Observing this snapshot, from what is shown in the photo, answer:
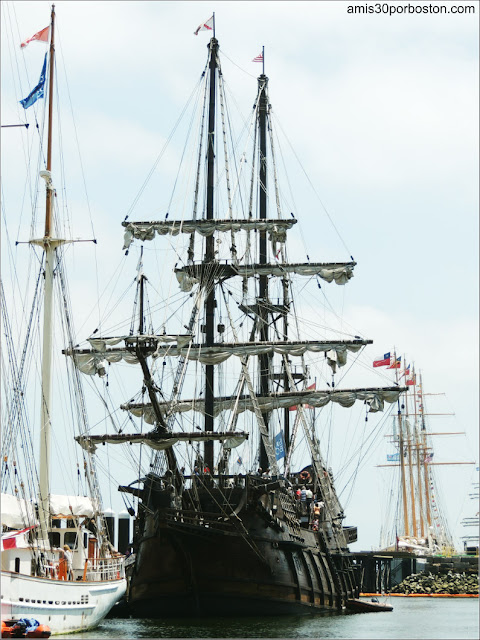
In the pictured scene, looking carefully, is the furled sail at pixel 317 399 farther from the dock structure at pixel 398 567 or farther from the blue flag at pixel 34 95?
the dock structure at pixel 398 567

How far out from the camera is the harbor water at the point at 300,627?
37000 mm

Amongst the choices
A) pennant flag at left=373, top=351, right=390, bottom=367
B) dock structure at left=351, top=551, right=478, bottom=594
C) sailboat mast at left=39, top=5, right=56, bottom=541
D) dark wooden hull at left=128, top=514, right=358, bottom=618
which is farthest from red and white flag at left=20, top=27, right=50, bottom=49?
dock structure at left=351, top=551, right=478, bottom=594

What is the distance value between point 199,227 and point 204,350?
6461mm

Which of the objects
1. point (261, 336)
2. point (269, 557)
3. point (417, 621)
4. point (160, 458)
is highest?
point (261, 336)

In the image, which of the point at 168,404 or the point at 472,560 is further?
the point at 472,560

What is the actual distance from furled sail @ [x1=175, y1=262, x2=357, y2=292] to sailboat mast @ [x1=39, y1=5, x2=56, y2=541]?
454 inches

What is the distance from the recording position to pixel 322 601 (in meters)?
49.1

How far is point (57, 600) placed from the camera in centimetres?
3397

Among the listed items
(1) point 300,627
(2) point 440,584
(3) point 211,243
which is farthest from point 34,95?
(2) point 440,584

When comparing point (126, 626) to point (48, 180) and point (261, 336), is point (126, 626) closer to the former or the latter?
point (48, 180)

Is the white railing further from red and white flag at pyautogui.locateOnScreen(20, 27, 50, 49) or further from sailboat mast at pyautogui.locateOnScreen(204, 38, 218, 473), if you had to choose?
red and white flag at pyautogui.locateOnScreen(20, 27, 50, 49)

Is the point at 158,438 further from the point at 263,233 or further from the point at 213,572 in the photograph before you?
the point at 263,233

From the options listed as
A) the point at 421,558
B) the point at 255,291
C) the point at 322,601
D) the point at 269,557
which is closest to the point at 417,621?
the point at 322,601

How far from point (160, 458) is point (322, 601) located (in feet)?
31.8
